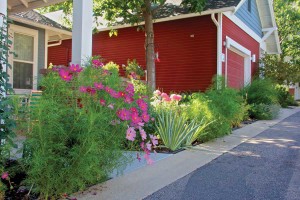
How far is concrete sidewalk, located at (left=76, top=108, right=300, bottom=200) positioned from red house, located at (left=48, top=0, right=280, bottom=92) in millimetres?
6804

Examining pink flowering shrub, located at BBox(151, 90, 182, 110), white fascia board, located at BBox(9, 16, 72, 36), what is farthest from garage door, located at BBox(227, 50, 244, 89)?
pink flowering shrub, located at BBox(151, 90, 182, 110)

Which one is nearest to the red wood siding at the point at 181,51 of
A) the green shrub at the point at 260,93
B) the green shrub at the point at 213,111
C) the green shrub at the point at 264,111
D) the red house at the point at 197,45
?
the red house at the point at 197,45

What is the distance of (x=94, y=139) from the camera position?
2895 mm

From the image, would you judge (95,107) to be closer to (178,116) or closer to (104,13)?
(178,116)

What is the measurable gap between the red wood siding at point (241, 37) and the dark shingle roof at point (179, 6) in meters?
0.62

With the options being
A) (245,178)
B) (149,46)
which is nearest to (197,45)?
(149,46)

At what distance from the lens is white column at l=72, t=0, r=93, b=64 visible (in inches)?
217

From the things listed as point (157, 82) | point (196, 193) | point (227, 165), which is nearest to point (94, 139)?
point (196, 193)

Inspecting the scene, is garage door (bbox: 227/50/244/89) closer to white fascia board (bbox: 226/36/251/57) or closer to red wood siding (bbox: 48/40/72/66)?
white fascia board (bbox: 226/36/251/57)

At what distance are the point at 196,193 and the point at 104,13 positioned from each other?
9761 mm

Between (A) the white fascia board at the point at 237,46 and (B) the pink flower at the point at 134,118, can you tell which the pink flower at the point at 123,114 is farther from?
(A) the white fascia board at the point at 237,46

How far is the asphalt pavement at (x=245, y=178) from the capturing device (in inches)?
139

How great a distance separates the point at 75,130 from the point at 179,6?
39.6 feet

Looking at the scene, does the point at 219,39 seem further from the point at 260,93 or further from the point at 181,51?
the point at 260,93
